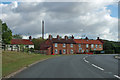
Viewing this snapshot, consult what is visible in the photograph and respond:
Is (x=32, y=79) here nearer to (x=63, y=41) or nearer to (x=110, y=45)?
(x=63, y=41)

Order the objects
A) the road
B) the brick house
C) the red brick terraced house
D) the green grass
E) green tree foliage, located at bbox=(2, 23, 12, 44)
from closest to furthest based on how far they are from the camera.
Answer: the road → the green grass → green tree foliage, located at bbox=(2, 23, 12, 44) → the red brick terraced house → the brick house

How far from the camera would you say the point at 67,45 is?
8525 cm

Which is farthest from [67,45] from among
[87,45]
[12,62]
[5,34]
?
[12,62]

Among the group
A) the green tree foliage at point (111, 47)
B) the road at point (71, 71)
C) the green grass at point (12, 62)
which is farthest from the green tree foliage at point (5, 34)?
the green tree foliage at point (111, 47)

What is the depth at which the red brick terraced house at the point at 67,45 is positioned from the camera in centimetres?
8178

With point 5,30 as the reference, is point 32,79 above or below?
below

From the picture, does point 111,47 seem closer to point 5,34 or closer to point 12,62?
point 5,34

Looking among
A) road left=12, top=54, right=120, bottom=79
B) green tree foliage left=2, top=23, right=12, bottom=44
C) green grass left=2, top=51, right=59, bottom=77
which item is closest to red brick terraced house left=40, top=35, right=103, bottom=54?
green tree foliage left=2, top=23, right=12, bottom=44

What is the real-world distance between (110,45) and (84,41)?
46.9 ft

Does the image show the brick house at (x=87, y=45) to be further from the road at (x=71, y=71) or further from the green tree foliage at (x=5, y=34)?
the road at (x=71, y=71)

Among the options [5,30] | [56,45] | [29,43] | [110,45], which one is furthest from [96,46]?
[5,30]

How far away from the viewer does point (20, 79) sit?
9.51m

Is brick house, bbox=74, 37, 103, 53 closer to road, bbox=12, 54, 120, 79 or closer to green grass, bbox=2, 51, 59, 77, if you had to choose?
green grass, bbox=2, 51, 59, 77

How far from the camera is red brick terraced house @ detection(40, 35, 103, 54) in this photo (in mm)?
81775
